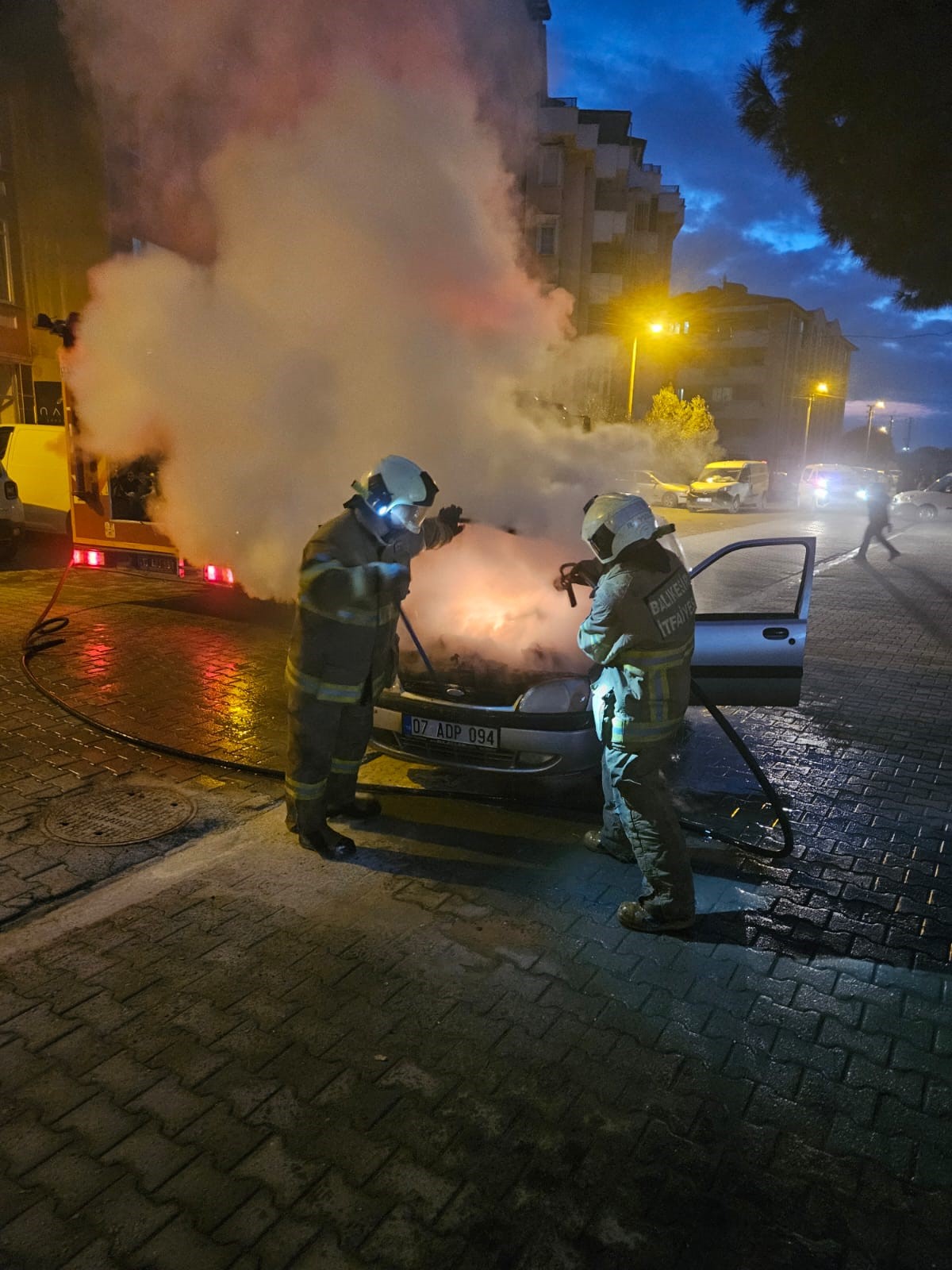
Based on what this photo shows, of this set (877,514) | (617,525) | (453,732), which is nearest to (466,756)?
(453,732)

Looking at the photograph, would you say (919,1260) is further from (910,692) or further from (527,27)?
(527,27)

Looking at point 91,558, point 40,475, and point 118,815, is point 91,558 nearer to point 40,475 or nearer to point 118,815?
point 118,815

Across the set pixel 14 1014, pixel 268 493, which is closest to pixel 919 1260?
pixel 14 1014

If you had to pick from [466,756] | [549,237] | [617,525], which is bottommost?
[466,756]

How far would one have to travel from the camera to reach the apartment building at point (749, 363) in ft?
201

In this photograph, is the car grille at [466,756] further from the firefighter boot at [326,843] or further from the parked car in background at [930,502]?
the parked car in background at [930,502]

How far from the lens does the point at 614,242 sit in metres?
41.1

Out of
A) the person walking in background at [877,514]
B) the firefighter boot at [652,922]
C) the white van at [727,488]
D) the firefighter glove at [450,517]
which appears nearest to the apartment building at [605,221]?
the white van at [727,488]

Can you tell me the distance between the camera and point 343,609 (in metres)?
4.04

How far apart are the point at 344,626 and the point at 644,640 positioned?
4.60 ft

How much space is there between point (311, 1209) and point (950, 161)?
10.8 m

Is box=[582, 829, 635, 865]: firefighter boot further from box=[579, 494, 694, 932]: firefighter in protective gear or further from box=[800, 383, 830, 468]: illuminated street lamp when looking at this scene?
box=[800, 383, 830, 468]: illuminated street lamp

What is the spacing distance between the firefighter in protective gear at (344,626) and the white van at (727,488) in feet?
89.1

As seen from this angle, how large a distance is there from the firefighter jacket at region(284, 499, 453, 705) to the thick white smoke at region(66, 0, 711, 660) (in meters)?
2.76
